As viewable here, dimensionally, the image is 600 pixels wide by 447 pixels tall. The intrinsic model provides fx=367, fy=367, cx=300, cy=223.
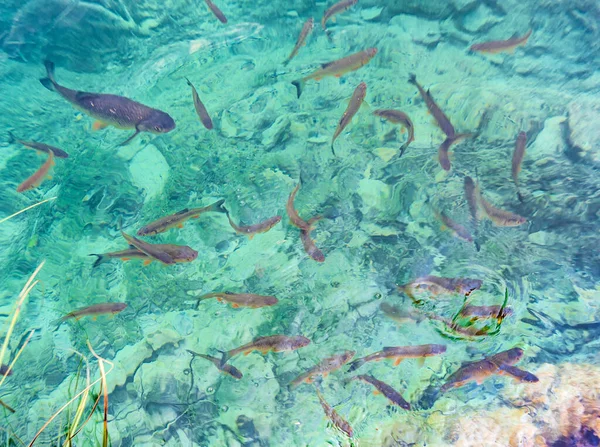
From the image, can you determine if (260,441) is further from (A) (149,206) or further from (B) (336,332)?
(A) (149,206)

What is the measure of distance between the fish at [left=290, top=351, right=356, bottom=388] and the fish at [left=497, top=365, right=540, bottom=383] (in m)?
1.57

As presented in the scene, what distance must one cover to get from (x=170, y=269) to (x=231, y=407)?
2.17m

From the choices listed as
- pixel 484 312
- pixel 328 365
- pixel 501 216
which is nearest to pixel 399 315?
pixel 484 312

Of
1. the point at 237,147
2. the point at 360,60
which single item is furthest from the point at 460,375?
the point at 237,147

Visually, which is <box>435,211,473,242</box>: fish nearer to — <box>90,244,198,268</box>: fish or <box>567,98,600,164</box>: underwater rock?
<box>567,98,600,164</box>: underwater rock

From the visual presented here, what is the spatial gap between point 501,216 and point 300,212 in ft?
9.05

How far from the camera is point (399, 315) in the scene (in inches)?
185

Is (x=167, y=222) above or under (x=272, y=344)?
above

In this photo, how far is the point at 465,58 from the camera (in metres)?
6.68

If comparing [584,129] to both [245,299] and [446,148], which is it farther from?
[245,299]

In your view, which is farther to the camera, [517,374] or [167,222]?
[167,222]

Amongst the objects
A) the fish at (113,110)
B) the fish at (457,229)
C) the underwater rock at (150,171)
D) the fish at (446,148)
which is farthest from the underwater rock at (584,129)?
the underwater rock at (150,171)

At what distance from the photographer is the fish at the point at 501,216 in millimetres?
4699

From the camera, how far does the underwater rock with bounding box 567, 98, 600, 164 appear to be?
5617 mm
